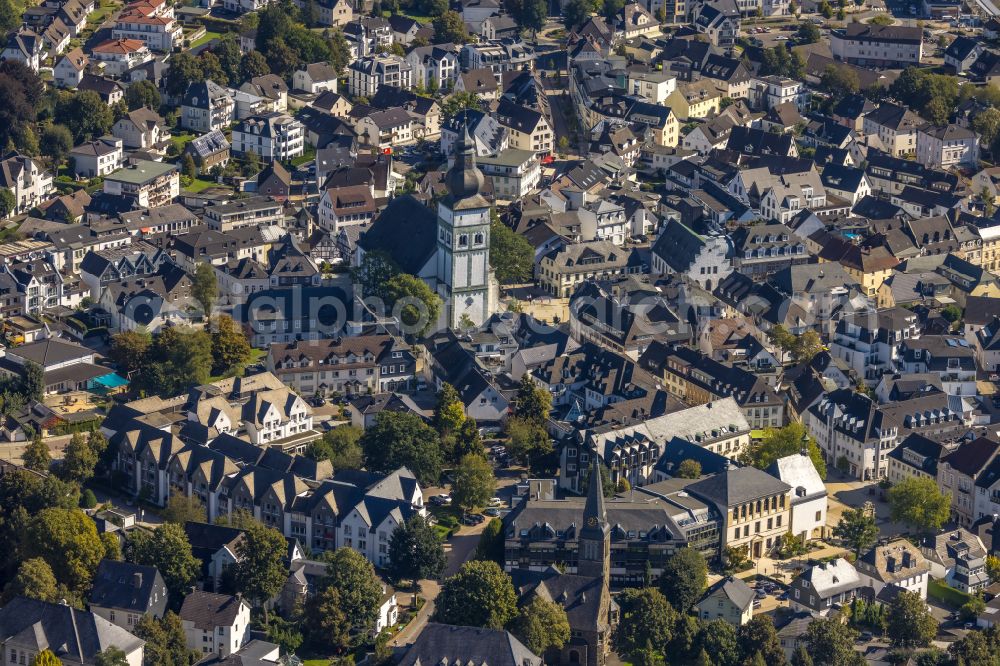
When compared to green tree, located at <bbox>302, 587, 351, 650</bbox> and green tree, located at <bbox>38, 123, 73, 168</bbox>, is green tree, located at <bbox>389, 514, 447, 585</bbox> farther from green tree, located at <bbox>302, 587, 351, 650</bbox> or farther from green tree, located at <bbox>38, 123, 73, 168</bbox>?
green tree, located at <bbox>38, 123, 73, 168</bbox>

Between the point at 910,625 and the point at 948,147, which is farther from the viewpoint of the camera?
the point at 948,147

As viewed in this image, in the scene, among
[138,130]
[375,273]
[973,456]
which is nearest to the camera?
[973,456]

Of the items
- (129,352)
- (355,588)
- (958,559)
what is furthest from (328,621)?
(129,352)

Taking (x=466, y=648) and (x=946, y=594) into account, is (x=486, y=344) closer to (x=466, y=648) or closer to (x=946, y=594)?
(x=946, y=594)

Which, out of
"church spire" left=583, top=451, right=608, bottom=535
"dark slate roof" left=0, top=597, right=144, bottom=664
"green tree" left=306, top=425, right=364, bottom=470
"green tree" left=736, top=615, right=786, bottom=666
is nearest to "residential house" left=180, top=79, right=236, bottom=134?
"green tree" left=306, top=425, right=364, bottom=470

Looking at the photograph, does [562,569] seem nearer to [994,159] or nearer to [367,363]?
[367,363]

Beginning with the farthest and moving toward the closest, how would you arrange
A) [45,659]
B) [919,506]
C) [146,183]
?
[146,183] → [919,506] → [45,659]
